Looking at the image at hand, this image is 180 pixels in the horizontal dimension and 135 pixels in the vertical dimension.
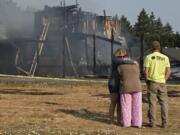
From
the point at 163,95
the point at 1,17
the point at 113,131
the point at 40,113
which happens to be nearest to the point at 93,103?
the point at 40,113

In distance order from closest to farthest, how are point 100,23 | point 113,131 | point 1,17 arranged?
point 113,131, point 100,23, point 1,17

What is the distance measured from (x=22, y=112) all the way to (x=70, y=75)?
63.0ft

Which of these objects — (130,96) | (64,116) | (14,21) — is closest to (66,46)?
(14,21)

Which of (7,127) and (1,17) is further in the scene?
(1,17)

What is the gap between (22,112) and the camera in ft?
47.3

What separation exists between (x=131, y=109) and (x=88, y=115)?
189cm

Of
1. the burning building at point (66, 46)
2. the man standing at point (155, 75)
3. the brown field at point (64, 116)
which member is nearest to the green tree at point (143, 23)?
the burning building at point (66, 46)

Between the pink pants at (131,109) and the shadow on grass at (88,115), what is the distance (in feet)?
2.34

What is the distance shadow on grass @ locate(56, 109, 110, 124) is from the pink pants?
28.0 inches

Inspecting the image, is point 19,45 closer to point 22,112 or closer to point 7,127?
point 22,112

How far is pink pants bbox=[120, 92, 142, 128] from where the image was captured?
1259cm

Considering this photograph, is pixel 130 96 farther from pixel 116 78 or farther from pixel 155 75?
pixel 155 75

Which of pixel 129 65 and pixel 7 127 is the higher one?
pixel 129 65

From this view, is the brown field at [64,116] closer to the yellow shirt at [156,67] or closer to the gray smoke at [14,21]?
the yellow shirt at [156,67]
